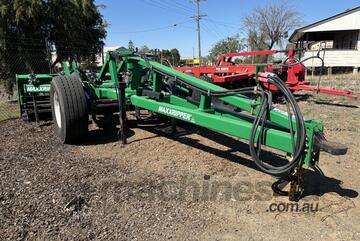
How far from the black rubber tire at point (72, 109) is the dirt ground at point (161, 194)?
0.21 metres

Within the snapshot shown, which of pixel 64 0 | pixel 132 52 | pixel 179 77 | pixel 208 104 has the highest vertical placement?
pixel 64 0

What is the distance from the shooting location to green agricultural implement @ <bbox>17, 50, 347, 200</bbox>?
2.98m

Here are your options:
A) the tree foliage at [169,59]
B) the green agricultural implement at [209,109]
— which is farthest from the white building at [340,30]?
the green agricultural implement at [209,109]

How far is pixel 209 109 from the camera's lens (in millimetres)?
3973

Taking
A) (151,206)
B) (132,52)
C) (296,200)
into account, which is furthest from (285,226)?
(132,52)

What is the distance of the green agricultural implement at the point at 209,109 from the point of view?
9.78ft

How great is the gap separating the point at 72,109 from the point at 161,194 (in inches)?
86.1

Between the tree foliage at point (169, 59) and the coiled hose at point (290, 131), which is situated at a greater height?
the tree foliage at point (169, 59)

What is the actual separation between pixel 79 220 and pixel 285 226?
1.83 m

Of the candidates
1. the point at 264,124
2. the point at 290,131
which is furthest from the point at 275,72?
the point at 290,131

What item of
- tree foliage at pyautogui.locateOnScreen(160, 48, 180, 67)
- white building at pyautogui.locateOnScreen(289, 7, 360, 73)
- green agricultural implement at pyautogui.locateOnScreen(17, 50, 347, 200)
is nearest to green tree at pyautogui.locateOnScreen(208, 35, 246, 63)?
tree foliage at pyautogui.locateOnScreen(160, 48, 180, 67)

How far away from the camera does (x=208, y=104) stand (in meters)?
3.97

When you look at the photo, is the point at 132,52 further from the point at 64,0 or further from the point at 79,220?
the point at 64,0

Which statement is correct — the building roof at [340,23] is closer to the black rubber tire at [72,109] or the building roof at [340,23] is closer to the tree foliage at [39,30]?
the tree foliage at [39,30]
